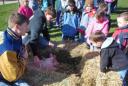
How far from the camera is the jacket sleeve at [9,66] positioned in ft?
22.1

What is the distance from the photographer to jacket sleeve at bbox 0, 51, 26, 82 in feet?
22.1

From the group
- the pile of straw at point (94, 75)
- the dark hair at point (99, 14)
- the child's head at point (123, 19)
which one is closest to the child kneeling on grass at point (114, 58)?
the pile of straw at point (94, 75)

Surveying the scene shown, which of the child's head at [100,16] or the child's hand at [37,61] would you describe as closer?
the child's hand at [37,61]

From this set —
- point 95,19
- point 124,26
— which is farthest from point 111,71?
point 95,19

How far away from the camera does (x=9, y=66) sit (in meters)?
6.72

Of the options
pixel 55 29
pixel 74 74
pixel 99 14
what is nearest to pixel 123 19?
pixel 74 74

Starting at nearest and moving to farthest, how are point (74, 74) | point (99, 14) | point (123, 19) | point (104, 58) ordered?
point (104, 58)
point (74, 74)
point (123, 19)
point (99, 14)

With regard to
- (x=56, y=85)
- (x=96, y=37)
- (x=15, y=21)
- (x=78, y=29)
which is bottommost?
(x=78, y=29)

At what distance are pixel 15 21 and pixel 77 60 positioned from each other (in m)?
2.89

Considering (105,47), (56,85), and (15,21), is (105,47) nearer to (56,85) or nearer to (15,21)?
(56,85)

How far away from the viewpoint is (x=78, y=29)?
39.2 feet

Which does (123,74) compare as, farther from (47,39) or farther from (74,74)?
(47,39)

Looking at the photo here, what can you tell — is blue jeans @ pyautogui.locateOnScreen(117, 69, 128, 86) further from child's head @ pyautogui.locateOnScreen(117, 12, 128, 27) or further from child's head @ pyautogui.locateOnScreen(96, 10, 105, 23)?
child's head @ pyautogui.locateOnScreen(96, 10, 105, 23)

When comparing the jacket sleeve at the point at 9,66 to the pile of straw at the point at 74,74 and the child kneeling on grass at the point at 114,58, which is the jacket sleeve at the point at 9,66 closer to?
the pile of straw at the point at 74,74
